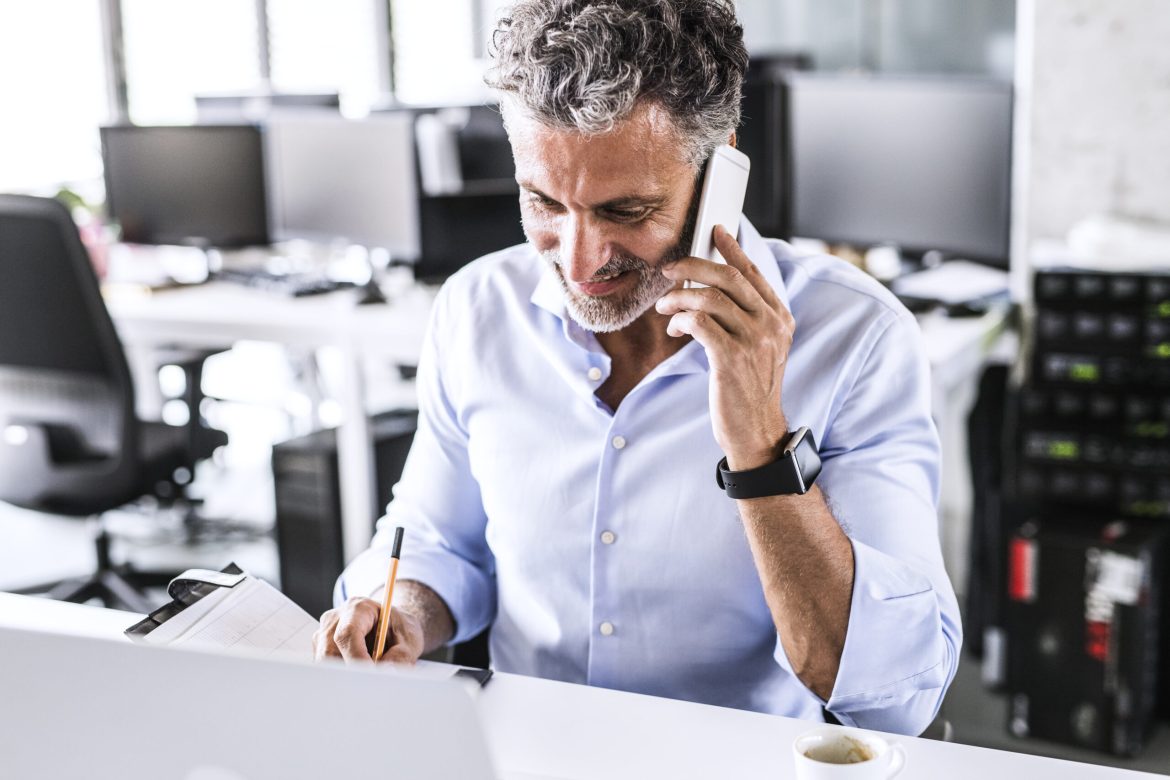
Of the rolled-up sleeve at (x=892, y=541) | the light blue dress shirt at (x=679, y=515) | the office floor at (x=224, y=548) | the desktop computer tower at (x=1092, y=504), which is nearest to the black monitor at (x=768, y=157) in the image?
the desktop computer tower at (x=1092, y=504)

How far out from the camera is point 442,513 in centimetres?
138

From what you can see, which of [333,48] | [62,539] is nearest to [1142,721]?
[62,539]

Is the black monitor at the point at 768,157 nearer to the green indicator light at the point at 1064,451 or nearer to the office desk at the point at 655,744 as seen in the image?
the green indicator light at the point at 1064,451

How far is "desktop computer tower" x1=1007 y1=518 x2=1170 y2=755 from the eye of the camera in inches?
88.9

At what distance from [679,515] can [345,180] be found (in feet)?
7.71

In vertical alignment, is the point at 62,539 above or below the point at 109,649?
below

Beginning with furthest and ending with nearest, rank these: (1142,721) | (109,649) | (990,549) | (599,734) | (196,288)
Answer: (196,288), (990,549), (1142,721), (599,734), (109,649)

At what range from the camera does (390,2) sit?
689 centimetres

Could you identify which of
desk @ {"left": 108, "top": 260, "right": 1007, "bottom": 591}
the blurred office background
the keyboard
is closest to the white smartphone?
the blurred office background

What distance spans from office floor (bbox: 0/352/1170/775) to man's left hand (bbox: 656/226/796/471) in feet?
4.96

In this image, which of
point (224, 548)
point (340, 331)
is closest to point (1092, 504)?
point (340, 331)

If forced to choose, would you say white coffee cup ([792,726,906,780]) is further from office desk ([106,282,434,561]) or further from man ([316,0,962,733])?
office desk ([106,282,434,561])

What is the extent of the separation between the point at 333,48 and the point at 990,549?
507 cm

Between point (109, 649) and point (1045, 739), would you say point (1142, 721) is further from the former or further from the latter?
point (109, 649)
